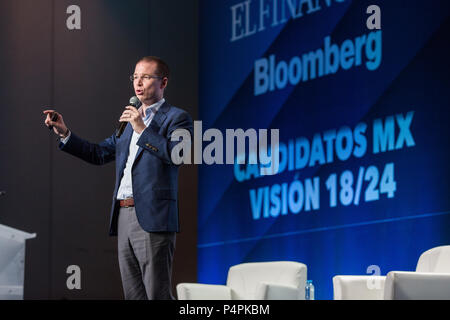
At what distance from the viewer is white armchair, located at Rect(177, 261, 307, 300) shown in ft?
12.6

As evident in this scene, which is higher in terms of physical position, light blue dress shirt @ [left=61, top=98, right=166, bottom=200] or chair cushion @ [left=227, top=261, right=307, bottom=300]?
light blue dress shirt @ [left=61, top=98, right=166, bottom=200]

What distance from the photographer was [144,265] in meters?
3.52

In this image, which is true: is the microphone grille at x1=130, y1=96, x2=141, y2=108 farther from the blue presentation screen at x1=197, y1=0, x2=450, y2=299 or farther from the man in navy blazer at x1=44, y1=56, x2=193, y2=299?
the blue presentation screen at x1=197, y1=0, x2=450, y2=299

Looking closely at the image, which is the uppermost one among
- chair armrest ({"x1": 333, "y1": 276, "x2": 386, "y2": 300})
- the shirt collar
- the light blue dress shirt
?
the shirt collar

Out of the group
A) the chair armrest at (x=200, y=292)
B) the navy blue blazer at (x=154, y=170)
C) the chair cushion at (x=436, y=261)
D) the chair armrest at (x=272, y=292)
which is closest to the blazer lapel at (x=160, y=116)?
the navy blue blazer at (x=154, y=170)

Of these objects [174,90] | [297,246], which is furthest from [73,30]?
[297,246]

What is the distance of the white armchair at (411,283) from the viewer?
11.6 ft

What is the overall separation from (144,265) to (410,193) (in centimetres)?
216

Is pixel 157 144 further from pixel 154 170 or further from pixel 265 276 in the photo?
pixel 265 276

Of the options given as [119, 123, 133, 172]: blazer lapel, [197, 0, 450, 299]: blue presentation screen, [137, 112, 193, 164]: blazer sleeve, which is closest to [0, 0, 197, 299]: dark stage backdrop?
[197, 0, 450, 299]: blue presentation screen

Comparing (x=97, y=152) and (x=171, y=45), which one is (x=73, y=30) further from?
(x=97, y=152)

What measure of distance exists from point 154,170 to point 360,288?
1589 millimetres

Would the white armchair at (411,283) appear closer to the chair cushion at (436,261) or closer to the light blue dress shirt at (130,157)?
the chair cushion at (436,261)

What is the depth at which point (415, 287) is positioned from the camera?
140 inches
